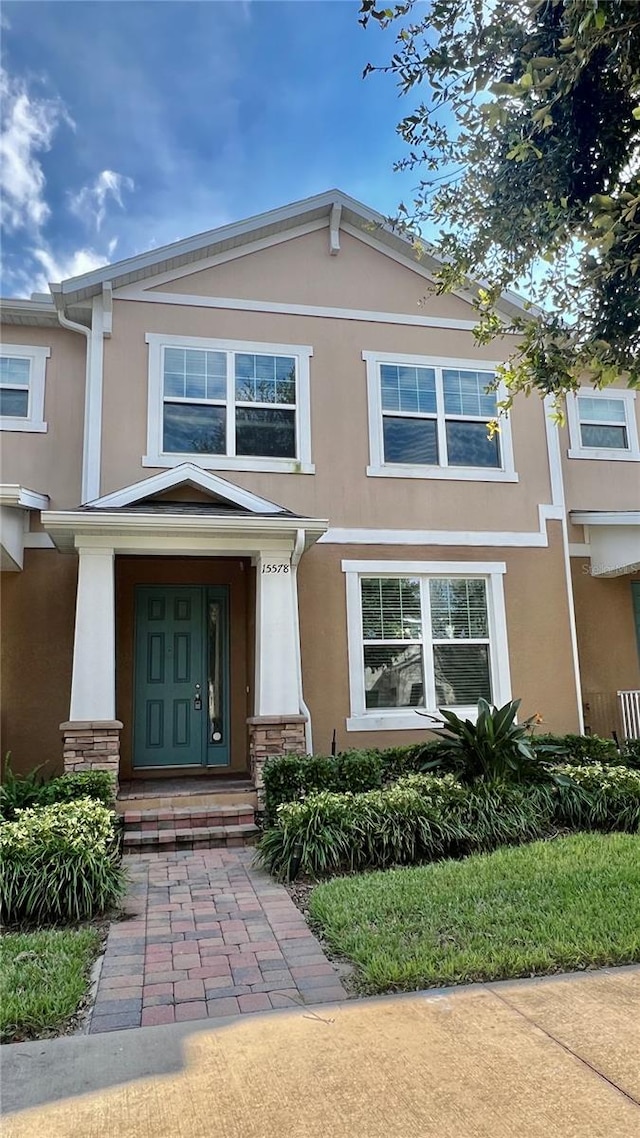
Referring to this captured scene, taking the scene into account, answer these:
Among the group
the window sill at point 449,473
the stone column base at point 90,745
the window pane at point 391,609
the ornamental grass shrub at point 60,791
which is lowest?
the ornamental grass shrub at point 60,791

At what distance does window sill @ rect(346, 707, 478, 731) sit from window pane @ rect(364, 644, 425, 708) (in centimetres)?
13

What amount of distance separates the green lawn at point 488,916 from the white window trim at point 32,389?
713 centimetres

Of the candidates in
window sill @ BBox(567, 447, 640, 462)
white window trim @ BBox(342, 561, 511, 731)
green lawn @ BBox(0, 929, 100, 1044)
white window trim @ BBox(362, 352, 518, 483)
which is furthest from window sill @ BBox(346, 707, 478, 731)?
window sill @ BBox(567, 447, 640, 462)

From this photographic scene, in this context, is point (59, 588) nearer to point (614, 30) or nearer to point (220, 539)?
point (220, 539)

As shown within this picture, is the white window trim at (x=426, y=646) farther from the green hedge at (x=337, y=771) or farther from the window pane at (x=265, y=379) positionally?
the window pane at (x=265, y=379)

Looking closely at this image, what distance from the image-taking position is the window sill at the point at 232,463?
30.2 ft

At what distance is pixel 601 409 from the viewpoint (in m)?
11.9

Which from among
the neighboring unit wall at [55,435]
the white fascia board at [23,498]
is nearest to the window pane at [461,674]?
the neighboring unit wall at [55,435]

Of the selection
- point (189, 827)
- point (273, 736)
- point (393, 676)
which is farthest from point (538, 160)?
point (189, 827)

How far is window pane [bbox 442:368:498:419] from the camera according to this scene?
34.0 ft

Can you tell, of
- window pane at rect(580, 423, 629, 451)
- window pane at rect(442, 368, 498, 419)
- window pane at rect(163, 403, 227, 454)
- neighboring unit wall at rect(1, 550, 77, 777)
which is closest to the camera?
neighboring unit wall at rect(1, 550, 77, 777)

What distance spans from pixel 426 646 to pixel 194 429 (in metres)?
4.28

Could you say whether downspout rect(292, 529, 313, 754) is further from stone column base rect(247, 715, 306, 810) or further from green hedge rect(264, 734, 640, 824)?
green hedge rect(264, 734, 640, 824)

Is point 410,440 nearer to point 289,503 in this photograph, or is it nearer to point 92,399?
point 289,503
